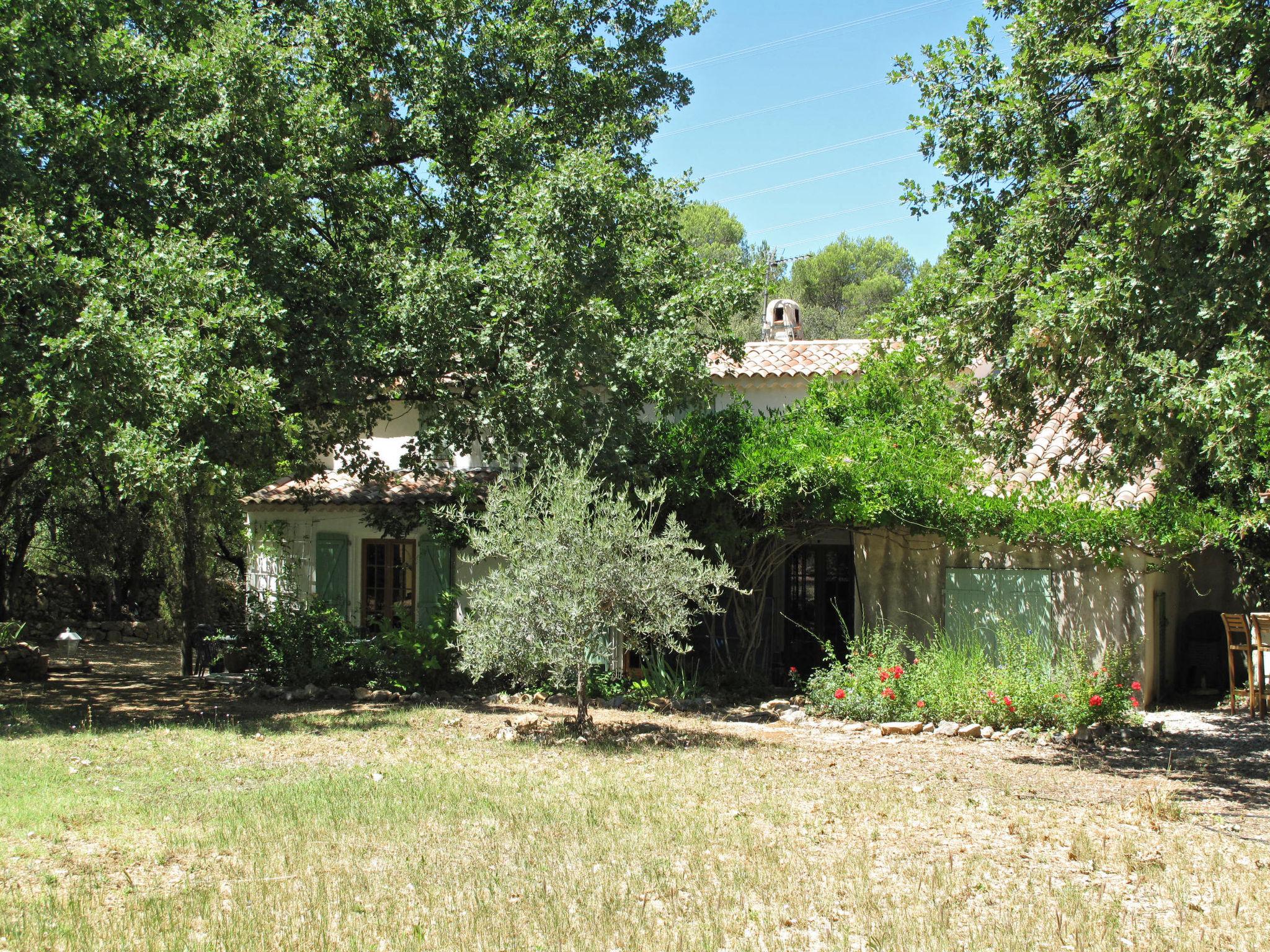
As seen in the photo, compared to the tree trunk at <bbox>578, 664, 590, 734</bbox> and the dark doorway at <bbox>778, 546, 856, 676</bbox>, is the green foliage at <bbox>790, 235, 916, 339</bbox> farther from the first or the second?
the tree trunk at <bbox>578, 664, 590, 734</bbox>

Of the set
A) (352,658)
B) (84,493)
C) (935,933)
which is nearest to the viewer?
(935,933)

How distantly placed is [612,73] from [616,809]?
38.4 ft

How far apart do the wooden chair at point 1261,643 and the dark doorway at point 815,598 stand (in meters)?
5.12

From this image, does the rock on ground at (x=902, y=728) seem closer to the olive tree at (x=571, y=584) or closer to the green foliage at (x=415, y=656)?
the olive tree at (x=571, y=584)

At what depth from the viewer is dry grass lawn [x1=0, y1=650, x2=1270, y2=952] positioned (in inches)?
205

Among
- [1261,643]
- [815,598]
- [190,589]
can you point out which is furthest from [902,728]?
[190,589]

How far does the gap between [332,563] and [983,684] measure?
1033 centimetres

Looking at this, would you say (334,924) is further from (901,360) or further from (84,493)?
(84,493)

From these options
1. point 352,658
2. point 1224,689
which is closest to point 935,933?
point 352,658

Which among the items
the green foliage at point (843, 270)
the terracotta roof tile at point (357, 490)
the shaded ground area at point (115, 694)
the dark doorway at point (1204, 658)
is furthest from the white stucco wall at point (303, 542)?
the green foliage at point (843, 270)

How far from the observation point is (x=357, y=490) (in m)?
16.2

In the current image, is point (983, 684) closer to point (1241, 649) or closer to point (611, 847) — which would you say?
point (1241, 649)

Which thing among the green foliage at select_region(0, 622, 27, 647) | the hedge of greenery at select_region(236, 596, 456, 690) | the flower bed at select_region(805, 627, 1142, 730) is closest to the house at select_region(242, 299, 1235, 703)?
the flower bed at select_region(805, 627, 1142, 730)

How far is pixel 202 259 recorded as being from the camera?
431 inches
